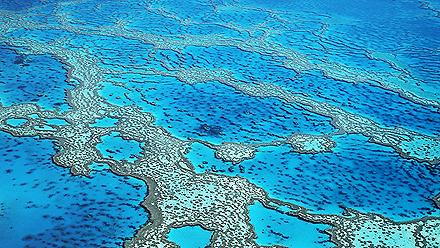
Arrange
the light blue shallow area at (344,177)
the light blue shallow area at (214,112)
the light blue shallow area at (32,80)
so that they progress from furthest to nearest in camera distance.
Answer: the light blue shallow area at (32,80)
the light blue shallow area at (214,112)
the light blue shallow area at (344,177)

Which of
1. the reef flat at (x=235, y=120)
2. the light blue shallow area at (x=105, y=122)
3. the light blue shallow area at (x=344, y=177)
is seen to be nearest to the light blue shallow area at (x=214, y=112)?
the reef flat at (x=235, y=120)

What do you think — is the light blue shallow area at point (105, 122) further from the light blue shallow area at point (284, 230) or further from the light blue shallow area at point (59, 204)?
the light blue shallow area at point (284, 230)

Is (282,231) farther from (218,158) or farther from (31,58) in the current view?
(31,58)

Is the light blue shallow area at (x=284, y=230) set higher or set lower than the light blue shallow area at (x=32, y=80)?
higher

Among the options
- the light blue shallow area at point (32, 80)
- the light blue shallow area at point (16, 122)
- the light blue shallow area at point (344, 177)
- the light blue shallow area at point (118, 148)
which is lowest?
the light blue shallow area at point (16, 122)

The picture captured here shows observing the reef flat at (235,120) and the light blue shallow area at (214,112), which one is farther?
the light blue shallow area at (214,112)

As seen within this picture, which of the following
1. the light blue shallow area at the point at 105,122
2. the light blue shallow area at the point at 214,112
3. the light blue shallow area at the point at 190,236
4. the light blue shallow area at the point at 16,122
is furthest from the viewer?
the light blue shallow area at the point at 214,112

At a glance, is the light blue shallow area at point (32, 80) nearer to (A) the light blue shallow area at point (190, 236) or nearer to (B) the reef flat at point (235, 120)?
(B) the reef flat at point (235, 120)
